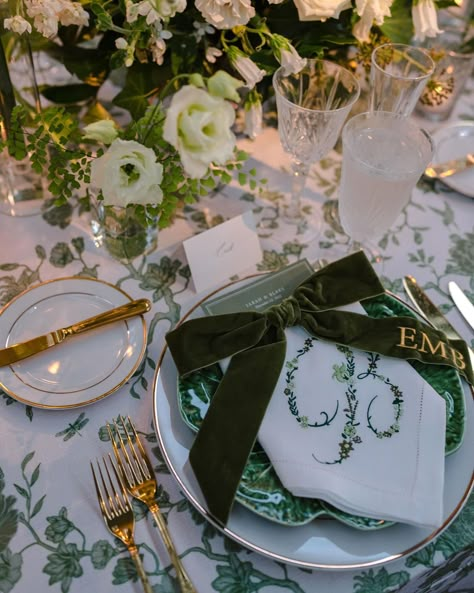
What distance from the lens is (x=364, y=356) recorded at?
66 cm

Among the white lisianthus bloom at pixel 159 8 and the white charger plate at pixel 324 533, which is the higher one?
the white lisianthus bloom at pixel 159 8

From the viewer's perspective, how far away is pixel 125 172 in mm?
607

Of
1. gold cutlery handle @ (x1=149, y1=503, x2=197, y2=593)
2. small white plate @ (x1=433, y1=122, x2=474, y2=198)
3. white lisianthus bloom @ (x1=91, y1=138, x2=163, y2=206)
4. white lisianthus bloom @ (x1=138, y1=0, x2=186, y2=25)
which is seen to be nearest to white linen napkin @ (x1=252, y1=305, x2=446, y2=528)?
gold cutlery handle @ (x1=149, y1=503, x2=197, y2=593)

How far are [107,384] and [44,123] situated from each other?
1.13 feet

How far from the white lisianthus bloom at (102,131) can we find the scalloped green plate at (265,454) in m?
0.28

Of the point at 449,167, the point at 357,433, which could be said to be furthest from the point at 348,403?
the point at 449,167

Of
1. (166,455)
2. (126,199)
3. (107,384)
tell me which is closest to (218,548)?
(166,455)

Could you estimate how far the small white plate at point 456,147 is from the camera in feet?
3.25

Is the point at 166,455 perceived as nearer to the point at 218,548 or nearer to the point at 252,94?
the point at 218,548

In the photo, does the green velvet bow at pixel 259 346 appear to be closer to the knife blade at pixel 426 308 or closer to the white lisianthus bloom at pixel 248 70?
the knife blade at pixel 426 308

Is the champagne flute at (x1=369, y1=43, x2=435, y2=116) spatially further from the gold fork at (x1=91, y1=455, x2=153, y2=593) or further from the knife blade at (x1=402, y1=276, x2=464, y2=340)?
the gold fork at (x1=91, y1=455, x2=153, y2=593)

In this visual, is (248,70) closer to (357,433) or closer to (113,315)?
(113,315)

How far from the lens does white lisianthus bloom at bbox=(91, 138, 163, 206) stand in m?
0.58

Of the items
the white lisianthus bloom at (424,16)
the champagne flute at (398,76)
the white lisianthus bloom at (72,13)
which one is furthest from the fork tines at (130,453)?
the white lisianthus bloom at (424,16)
